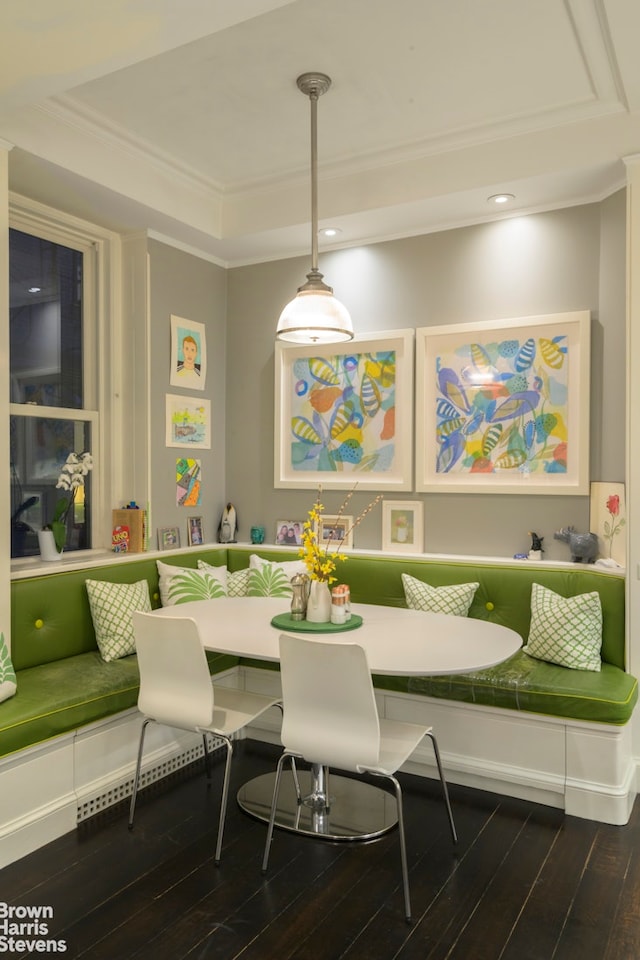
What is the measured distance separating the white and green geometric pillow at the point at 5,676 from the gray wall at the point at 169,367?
4.53 ft

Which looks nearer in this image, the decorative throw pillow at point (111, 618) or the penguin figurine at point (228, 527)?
the decorative throw pillow at point (111, 618)

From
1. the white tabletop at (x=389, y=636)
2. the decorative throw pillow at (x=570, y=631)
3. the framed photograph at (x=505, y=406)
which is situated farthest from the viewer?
the framed photograph at (x=505, y=406)

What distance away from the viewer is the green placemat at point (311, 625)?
2.87 m

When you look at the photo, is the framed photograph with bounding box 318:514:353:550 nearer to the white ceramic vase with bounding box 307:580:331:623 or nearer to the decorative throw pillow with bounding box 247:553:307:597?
the decorative throw pillow with bounding box 247:553:307:597

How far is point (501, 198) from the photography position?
3596 mm

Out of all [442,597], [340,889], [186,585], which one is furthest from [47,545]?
[340,889]

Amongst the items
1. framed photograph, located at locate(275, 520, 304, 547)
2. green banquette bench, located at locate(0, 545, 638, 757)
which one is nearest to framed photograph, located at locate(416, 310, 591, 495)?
green banquette bench, located at locate(0, 545, 638, 757)

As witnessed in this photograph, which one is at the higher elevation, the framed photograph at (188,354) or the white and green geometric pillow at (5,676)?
the framed photograph at (188,354)

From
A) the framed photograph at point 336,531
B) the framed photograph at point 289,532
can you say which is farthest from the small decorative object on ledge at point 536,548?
the framed photograph at point 289,532

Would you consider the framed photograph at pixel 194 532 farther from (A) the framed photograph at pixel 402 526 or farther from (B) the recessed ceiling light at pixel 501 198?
(B) the recessed ceiling light at pixel 501 198

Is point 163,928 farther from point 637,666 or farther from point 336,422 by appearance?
point 336,422

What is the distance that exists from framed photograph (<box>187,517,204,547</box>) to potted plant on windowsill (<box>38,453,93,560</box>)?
2.45ft

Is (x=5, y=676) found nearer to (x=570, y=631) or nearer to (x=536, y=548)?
(x=570, y=631)

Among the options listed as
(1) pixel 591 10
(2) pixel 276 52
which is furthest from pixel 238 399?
(1) pixel 591 10
